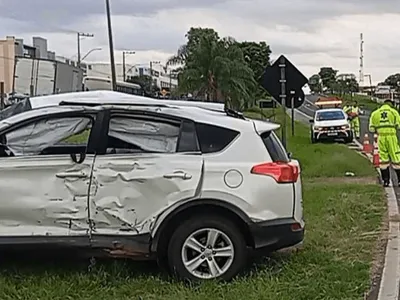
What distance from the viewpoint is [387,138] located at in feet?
49.3

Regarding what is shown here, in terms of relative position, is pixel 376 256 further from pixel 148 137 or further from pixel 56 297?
pixel 56 297

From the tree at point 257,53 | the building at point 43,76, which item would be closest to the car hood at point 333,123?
the building at point 43,76

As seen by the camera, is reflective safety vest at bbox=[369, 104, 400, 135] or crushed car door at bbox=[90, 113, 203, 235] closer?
crushed car door at bbox=[90, 113, 203, 235]

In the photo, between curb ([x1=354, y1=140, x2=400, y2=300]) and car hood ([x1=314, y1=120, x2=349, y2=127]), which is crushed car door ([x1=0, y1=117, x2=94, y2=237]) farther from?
car hood ([x1=314, y1=120, x2=349, y2=127])

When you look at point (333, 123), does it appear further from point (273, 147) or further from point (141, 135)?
point (141, 135)

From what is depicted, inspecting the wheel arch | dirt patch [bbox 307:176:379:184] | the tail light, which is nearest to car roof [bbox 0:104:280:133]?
the tail light

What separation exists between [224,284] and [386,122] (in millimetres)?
9043

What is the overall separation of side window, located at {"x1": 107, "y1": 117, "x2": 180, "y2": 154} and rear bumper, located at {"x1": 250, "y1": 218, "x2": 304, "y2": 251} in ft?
3.50

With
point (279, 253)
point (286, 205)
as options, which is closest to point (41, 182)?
point (286, 205)

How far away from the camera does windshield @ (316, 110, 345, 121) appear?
32812 millimetres

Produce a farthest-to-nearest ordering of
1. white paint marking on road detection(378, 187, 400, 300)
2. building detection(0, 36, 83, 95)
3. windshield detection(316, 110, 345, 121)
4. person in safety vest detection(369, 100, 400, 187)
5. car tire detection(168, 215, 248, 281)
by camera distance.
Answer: building detection(0, 36, 83, 95), windshield detection(316, 110, 345, 121), person in safety vest detection(369, 100, 400, 187), car tire detection(168, 215, 248, 281), white paint marking on road detection(378, 187, 400, 300)

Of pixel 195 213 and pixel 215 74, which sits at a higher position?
pixel 215 74

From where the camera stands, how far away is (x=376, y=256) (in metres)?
8.47

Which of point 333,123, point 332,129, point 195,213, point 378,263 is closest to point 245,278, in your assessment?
point 195,213
